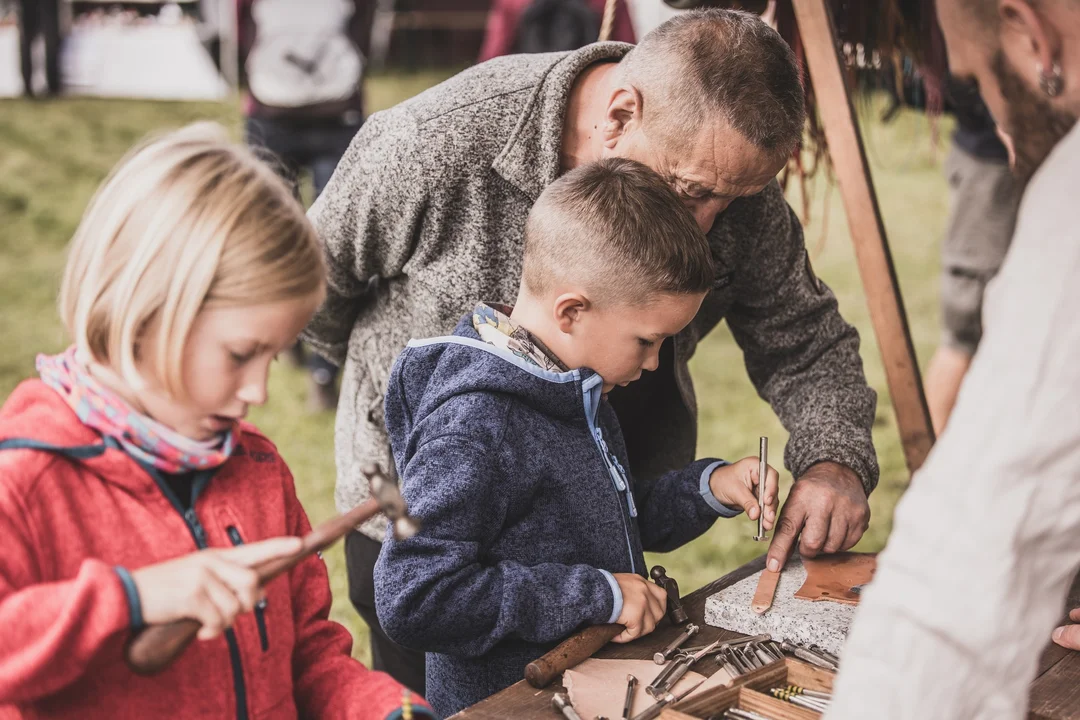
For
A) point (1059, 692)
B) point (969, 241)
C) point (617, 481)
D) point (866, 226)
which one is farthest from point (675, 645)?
point (969, 241)

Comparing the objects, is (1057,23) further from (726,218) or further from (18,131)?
(18,131)

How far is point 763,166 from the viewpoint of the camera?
1.96 metres

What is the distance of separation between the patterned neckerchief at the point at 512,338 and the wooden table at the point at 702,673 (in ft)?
1.51

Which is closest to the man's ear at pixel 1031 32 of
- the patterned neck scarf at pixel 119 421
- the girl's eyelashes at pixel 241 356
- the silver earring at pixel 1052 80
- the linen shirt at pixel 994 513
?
the silver earring at pixel 1052 80

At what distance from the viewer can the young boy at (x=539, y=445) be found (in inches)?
65.0

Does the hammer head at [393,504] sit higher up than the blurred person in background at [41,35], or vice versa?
the hammer head at [393,504]

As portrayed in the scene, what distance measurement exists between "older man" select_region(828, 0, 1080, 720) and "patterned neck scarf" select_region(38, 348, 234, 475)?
77 centimetres

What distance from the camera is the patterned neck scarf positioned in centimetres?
128

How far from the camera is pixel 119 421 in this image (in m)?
1.28

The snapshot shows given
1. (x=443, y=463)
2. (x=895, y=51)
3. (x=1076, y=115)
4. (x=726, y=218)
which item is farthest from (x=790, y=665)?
(x=895, y=51)

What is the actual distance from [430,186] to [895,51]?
60.2 inches

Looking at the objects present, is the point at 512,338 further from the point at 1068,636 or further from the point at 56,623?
the point at 1068,636

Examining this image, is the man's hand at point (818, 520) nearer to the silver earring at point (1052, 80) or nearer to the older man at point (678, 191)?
the older man at point (678, 191)

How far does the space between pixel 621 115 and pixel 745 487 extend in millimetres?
697
